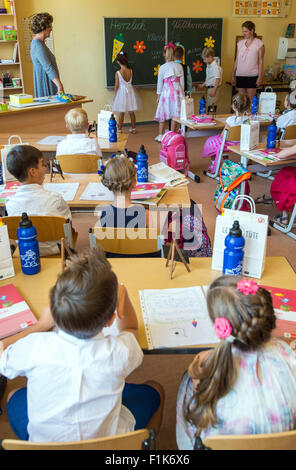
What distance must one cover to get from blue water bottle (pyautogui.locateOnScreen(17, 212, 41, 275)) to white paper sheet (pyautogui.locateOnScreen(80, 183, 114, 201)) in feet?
2.90

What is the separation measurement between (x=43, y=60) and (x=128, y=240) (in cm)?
360

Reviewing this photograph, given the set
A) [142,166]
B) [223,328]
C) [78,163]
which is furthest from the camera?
[78,163]

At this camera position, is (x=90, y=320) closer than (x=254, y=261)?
Yes

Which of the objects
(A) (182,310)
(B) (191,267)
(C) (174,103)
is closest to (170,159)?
(C) (174,103)

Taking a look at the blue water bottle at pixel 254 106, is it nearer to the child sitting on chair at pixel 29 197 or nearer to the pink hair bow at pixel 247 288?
the child sitting on chair at pixel 29 197

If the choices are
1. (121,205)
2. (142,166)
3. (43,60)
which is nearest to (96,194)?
(142,166)

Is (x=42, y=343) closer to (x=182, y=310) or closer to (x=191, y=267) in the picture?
(x=182, y=310)

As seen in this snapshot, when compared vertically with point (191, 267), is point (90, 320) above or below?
above

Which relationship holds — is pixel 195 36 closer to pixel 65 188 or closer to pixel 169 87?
pixel 169 87

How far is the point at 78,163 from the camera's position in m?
3.19

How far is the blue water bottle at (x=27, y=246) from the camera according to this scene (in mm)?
1703

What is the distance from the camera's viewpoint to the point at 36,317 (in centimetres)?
150

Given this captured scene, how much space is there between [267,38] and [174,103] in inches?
112

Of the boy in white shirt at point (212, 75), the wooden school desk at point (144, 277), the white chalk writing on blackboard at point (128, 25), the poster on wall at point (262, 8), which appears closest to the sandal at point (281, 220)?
the wooden school desk at point (144, 277)
